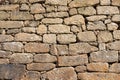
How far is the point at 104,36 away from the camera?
13.5 feet

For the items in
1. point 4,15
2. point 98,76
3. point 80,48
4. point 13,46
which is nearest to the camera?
point 98,76

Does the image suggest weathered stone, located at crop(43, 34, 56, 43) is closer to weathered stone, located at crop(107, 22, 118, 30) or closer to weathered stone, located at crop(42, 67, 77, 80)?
weathered stone, located at crop(42, 67, 77, 80)

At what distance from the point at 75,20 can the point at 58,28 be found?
263 millimetres

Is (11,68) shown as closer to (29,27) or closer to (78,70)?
(29,27)

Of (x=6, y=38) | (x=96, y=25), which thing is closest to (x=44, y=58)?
(x=6, y=38)

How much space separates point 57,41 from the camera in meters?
4.16

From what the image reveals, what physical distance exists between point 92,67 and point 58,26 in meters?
0.74

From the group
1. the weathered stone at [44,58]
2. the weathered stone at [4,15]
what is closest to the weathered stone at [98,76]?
the weathered stone at [44,58]

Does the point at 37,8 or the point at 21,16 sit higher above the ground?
the point at 37,8

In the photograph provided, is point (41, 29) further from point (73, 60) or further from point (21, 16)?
point (73, 60)

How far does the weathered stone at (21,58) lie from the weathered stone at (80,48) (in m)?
0.58

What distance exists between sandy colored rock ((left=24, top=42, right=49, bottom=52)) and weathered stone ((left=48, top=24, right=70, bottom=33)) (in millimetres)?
234

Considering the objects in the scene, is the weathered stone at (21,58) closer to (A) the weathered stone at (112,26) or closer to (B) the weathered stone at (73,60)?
(B) the weathered stone at (73,60)

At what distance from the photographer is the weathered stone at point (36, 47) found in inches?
163
